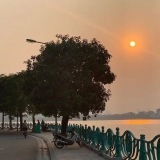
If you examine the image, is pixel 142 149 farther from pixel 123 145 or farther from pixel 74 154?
pixel 74 154

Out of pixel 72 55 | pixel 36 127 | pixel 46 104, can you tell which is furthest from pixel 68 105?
pixel 36 127

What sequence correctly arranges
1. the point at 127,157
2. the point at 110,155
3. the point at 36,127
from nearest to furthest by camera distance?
the point at 127,157 < the point at 110,155 < the point at 36,127

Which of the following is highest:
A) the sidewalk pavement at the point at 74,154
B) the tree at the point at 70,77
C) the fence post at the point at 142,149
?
the tree at the point at 70,77

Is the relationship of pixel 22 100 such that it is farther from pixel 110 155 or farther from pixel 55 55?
pixel 110 155

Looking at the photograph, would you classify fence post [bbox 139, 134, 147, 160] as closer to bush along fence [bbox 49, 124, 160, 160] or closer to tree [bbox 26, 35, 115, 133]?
bush along fence [bbox 49, 124, 160, 160]

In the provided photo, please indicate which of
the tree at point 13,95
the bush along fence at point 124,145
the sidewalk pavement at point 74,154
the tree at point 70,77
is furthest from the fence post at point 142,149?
the tree at point 13,95

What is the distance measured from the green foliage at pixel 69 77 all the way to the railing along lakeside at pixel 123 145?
88.0 inches

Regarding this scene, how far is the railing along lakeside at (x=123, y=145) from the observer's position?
973cm

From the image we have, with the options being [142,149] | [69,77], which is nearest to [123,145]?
[142,149]

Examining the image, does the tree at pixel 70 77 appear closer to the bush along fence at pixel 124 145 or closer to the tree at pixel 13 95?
the bush along fence at pixel 124 145

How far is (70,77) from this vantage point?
20625 millimetres

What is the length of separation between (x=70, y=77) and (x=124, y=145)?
8733 millimetres

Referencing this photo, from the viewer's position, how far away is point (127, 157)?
1197 cm

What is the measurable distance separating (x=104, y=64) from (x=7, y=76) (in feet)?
102
